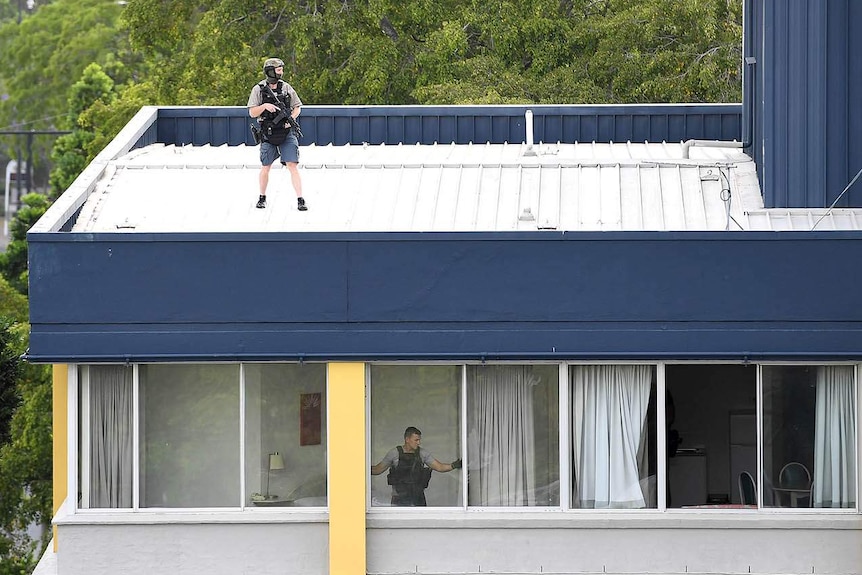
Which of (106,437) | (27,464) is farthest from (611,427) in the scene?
(27,464)

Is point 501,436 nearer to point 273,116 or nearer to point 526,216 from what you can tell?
point 526,216

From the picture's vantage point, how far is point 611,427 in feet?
54.4

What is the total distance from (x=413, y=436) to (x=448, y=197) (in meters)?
3.00

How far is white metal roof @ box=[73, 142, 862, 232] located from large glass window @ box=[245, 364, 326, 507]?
177 cm

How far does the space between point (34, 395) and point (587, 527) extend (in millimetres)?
17231

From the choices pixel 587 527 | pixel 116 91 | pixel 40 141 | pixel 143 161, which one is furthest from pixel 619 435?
pixel 40 141

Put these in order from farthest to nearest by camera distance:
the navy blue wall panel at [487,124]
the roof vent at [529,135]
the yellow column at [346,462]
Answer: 1. the navy blue wall panel at [487,124]
2. the roof vent at [529,135]
3. the yellow column at [346,462]

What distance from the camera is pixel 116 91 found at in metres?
55.8

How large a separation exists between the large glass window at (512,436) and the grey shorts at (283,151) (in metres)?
3.37

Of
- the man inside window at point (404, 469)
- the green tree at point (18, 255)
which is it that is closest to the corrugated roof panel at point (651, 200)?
the man inside window at point (404, 469)

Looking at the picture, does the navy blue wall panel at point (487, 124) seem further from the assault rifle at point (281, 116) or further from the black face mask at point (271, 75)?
the black face mask at point (271, 75)

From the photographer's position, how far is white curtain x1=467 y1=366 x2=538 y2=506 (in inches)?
654

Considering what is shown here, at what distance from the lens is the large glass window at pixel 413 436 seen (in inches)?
655

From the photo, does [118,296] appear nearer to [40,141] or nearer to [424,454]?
[424,454]
